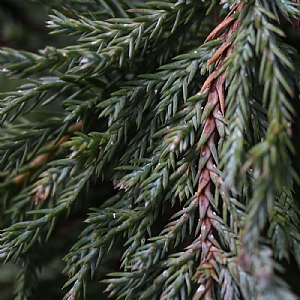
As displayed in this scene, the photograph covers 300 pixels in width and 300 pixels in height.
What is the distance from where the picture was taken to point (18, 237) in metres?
0.82

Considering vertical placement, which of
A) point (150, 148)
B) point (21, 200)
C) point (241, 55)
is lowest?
point (21, 200)

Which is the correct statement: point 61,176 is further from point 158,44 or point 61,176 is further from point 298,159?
point 298,159

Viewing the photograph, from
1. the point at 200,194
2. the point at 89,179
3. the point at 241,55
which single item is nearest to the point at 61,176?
the point at 89,179

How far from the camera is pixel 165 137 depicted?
74 centimetres

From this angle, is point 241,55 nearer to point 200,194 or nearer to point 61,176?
point 200,194

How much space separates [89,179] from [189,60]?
322mm

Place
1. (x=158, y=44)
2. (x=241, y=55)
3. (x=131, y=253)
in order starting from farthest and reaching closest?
1. (x=158, y=44)
2. (x=131, y=253)
3. (x=241, y=55)

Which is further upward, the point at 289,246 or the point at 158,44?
the point at 158,44

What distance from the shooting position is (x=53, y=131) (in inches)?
36.6

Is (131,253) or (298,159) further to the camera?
(298,159)

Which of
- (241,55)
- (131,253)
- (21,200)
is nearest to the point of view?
(241,55)

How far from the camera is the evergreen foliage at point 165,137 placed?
66 centimetres

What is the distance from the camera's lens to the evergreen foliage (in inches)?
25.9

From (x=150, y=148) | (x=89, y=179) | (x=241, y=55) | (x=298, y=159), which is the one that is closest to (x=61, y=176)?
(x=89, y=179)
